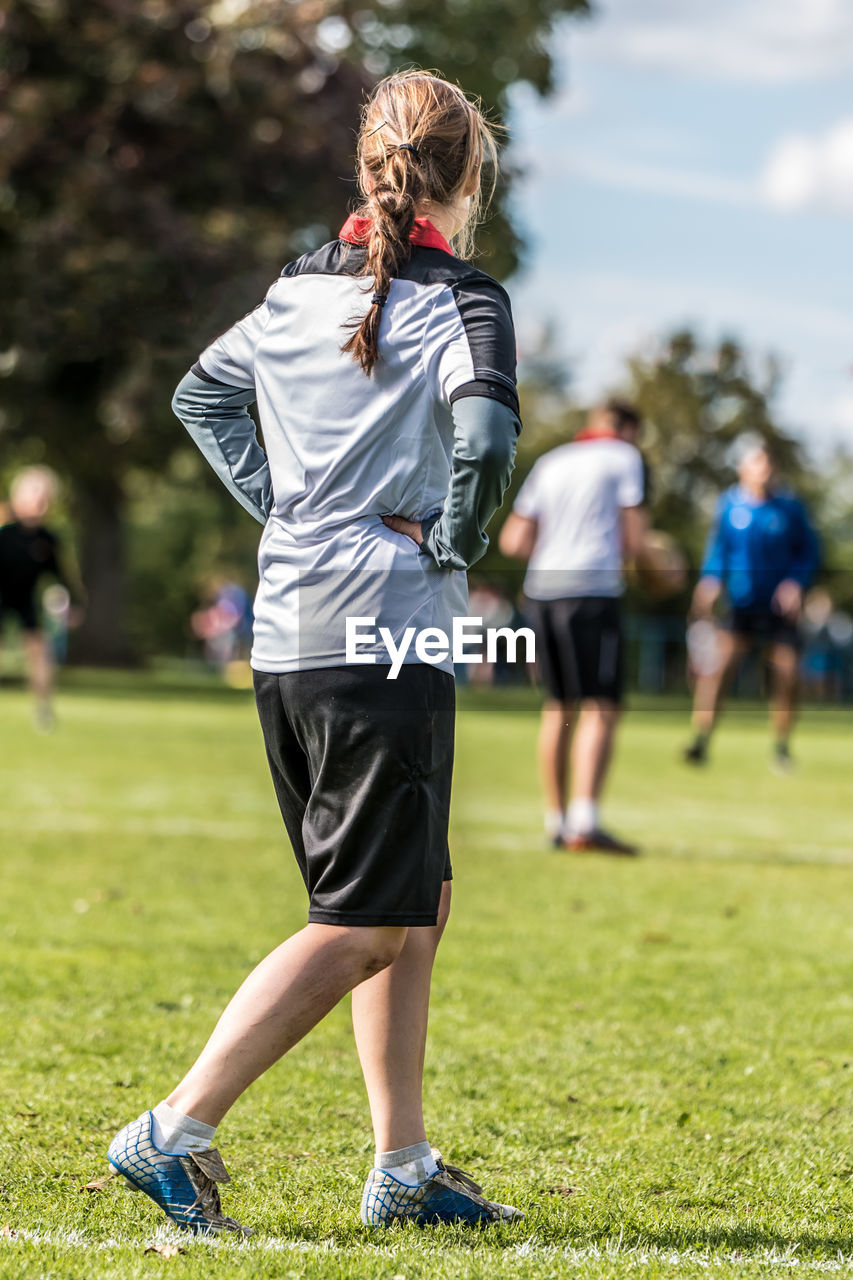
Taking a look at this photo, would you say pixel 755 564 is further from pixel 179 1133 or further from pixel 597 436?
pixel 179 1133

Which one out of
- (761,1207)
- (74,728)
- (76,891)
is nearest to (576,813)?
(76,891)

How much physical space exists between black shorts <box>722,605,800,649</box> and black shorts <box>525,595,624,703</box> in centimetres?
468

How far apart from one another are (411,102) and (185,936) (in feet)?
11.8

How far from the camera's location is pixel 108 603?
3416cm

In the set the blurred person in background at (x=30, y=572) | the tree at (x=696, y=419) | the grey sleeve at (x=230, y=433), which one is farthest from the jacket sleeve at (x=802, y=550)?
the grey sleeve at (x=230, y=433)

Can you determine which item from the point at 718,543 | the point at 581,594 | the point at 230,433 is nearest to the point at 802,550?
the point at 718,543

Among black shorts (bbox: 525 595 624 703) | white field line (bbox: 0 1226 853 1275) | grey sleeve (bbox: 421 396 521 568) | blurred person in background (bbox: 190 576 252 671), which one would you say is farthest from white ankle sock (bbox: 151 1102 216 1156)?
blurred person in background (bbox: 190 576 252 671)

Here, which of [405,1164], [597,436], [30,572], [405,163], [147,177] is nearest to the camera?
[405,163]

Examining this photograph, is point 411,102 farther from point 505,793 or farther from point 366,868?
point 505,793

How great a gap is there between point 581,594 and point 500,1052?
423cm

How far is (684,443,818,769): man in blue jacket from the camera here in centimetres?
1291

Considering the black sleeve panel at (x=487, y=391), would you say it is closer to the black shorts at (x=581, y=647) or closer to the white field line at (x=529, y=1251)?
the white field line at (x=529, y=1251)

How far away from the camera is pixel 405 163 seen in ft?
9.57

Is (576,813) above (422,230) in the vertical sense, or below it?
below
